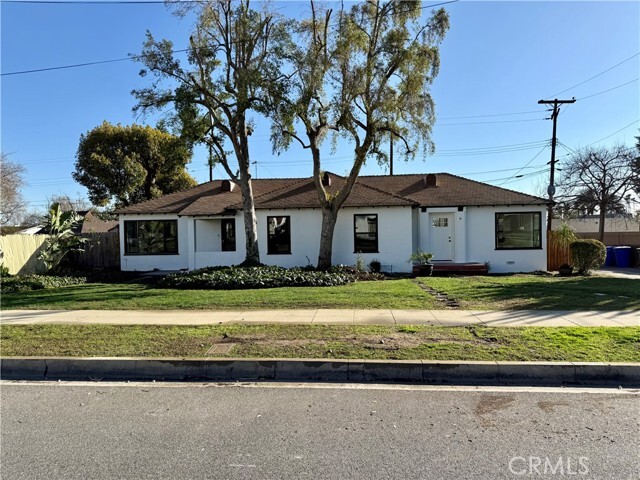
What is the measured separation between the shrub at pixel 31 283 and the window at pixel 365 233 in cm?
1087

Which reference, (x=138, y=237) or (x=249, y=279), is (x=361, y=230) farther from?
(x=138, y=237)

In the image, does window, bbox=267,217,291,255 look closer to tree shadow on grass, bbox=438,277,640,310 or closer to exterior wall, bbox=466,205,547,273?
exterior wall, bbox=466,205,547,273

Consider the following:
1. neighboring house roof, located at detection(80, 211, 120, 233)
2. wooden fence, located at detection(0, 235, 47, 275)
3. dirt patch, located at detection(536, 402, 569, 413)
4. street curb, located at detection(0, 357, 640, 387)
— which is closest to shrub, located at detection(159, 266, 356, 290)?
wooden fence, located at detection(0, 235, 47, 275)

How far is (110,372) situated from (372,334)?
4.02 m

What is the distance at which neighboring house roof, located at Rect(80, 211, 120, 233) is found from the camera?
3779 centimetres

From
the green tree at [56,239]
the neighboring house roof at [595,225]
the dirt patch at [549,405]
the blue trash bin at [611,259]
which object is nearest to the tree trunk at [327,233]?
the green tree at [56,239]

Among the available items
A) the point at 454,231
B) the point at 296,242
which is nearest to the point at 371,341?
the point at 296,242

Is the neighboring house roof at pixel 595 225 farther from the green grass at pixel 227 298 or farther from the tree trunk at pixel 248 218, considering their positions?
the green grass at pixel 227 298

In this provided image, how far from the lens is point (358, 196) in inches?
758

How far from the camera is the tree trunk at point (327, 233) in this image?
17359 mm

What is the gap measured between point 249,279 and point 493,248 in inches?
429

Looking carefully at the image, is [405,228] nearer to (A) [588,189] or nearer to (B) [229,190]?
(B) [229,190]

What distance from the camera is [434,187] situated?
21.3 metres

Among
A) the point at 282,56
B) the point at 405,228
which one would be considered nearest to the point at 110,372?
the point at 282,56
